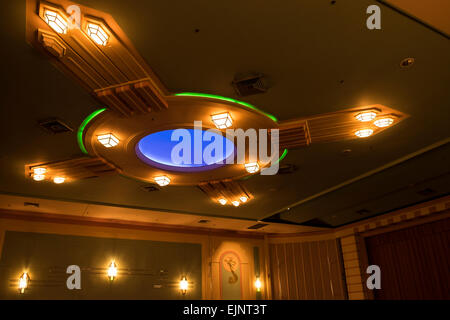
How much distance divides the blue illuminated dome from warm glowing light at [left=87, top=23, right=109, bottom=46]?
214cm

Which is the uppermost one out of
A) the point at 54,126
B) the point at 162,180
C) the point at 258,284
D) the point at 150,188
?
the point at 54,126


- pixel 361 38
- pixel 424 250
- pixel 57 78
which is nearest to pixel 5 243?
pixel 57 78

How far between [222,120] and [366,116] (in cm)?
193

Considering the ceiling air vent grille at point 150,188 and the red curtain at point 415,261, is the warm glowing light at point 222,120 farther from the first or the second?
the red curtain at point 415,261

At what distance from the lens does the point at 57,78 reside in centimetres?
375

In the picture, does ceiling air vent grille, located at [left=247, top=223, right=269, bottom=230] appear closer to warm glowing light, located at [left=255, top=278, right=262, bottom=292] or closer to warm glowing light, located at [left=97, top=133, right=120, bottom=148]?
warm glowing light, located at [left=255, top=278, right=262, bottom=292]

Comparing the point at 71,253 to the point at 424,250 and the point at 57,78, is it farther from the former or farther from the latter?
the point at 424,250

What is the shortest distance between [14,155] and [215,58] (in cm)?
386

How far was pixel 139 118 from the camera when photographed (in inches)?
179

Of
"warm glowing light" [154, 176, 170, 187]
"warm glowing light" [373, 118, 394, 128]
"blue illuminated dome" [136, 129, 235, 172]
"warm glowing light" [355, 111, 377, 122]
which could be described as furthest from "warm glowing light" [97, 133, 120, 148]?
"warm glowing light" [373, 118, 394, 128]

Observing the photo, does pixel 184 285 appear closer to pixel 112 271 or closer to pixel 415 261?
pixel 112 271

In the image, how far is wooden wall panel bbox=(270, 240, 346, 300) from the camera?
10391 millimetres

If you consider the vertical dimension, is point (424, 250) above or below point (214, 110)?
below

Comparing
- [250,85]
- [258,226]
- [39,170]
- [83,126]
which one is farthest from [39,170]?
Result: [258,226]
